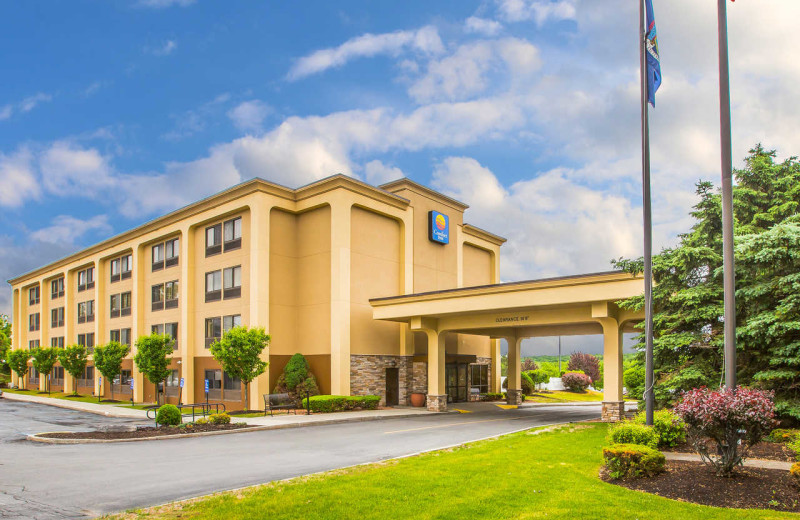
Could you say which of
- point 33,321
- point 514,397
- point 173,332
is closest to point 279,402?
point 173,332

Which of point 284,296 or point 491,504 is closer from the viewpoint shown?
point 491,504

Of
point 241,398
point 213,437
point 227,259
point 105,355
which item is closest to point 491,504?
point 213,437

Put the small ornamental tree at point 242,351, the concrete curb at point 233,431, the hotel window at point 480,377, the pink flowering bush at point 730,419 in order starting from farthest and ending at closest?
the hotel window at point 480,377 < the small ornamental tree at point 242,351 < the concrete curb at point 233,431 < the pink flowering bush at point 730,419

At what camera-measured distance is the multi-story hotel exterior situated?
108 feet

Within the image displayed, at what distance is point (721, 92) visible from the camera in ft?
40.1

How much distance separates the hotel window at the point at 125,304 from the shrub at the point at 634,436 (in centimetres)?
4286

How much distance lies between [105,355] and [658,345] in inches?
1530

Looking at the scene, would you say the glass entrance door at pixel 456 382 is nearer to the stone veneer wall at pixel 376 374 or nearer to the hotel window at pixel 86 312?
the stone veneer wall at pixel 376 374

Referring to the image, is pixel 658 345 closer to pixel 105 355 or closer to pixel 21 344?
pixel 105 355

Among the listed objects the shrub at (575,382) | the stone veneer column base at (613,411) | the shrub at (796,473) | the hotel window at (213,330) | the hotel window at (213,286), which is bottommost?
the shrub at (575,382)

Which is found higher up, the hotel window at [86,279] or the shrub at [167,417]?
the hotel window at [86,279]

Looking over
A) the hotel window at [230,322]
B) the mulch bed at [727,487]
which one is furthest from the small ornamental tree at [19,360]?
the mulch bed at [727,487]

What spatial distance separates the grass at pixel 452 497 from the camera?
8406 millimetres

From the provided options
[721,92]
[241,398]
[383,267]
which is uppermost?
[721,92]
